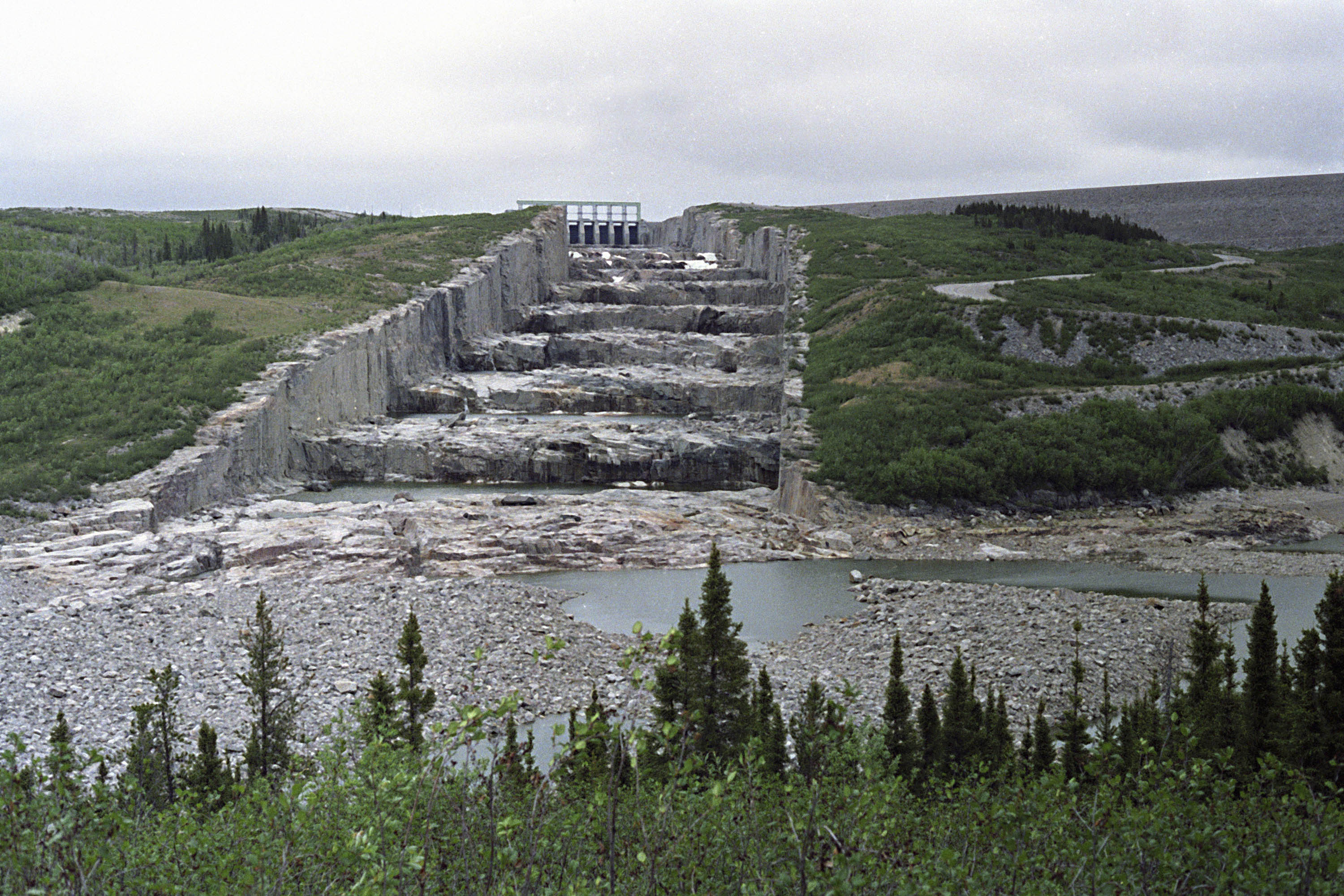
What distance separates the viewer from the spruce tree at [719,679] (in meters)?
14.3

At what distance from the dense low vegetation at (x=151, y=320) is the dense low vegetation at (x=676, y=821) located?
24316mm

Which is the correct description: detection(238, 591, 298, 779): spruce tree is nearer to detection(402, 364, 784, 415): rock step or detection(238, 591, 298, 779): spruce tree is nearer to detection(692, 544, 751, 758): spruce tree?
detection(692, 544, 751, 758): spruce tree

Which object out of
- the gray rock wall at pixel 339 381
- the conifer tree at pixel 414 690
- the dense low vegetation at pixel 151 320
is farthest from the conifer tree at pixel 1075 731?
the dense low vegetation at pixel 151 320

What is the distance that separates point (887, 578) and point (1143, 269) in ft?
153

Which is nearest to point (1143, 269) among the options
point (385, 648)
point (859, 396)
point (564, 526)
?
point (859, 396)

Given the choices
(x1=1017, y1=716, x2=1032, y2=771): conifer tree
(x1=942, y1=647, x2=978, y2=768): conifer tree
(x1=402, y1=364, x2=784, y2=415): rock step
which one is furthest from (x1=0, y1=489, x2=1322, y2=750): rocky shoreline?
(x1=402, y1=364, x2=784, y2=415): rock step

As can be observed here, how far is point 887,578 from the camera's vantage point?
2681 cm

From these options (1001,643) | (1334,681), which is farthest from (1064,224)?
(1334,681)

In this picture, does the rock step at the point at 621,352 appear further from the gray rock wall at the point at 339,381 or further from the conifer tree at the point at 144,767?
the conifer tree at the point at 144,767

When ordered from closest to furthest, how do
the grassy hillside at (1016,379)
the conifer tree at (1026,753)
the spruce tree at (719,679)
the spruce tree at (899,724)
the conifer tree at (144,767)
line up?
the conifer tree at (144,767) → the conifer tree at (1026,753) → the spruce tree at (899,724) → the spruce tree at (719,679) → the grassy hillside at (1016,379)

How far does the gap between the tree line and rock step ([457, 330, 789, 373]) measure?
96.7ft

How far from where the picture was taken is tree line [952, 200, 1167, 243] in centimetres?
7550


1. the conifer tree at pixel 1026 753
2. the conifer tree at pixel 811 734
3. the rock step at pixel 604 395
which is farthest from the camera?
the rock step at pixel 604 395

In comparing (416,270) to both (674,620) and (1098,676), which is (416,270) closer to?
A: (674,620)
